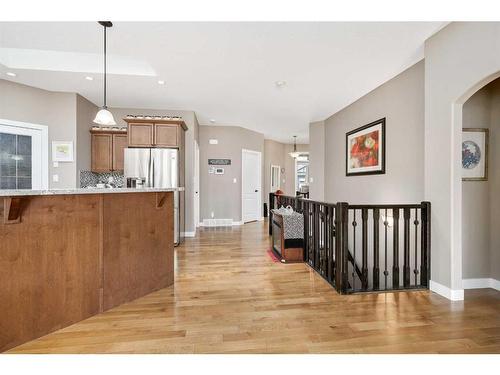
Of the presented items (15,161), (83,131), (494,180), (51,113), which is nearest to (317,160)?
(494,180)

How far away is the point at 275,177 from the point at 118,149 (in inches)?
216

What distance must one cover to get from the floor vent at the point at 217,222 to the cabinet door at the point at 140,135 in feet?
9.10

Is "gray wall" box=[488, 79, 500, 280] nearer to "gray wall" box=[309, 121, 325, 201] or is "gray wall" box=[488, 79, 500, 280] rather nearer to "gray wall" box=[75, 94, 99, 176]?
"gray wall" box=[309, 121, 325, 201]

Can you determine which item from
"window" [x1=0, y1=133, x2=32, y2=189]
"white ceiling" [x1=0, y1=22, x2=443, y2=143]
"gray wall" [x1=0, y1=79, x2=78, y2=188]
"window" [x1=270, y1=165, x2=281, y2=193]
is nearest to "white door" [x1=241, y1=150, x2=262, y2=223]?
"window" [x1=270, y1=165, x2=281, y2=193]

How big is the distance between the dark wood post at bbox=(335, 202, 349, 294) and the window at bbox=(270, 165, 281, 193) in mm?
6206

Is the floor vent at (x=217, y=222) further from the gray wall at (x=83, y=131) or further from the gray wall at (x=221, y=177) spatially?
the gray wall at (x=83, y=131)

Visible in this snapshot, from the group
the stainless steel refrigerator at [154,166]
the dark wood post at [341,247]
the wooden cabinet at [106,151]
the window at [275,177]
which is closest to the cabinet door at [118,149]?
the wooden cabinet at [106,151]

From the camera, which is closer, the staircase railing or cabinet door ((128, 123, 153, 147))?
the staircase railing

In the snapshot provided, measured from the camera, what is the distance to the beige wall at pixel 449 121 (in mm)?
2059

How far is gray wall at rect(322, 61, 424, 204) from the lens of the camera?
311cm

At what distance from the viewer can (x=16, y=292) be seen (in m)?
1.67

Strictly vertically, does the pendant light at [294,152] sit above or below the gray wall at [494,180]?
above
